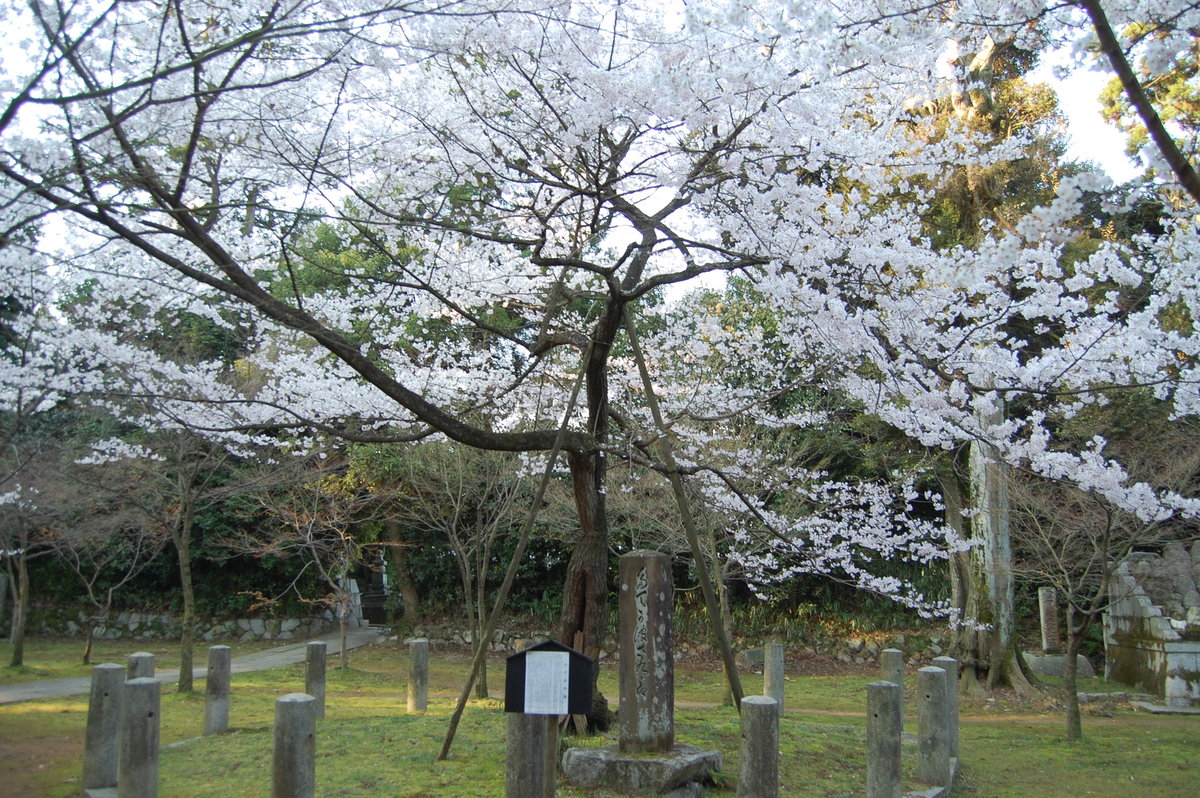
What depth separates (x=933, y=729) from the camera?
650 centimetres

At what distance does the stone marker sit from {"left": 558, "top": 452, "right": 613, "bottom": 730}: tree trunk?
5.52 ft

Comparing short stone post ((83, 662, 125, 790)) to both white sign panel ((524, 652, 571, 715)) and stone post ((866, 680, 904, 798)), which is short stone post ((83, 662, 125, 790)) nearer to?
white sign panel ((524, 652, 571, 715))

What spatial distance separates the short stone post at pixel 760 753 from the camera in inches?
189

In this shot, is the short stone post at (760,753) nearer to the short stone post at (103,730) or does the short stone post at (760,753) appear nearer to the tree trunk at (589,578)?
the tree trunk at (589,578)

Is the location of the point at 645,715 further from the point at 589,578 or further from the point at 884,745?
the point at 884,745

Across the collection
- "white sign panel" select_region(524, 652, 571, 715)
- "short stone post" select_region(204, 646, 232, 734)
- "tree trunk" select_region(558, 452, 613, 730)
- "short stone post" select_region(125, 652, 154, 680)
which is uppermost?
"tree trunk" select_region(558, 452, 613, 730)

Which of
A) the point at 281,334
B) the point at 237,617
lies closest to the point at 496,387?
the point at 281,334

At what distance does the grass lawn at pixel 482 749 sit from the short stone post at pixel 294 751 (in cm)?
107

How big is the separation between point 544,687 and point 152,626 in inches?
653

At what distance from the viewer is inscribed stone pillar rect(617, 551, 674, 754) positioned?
224 inches

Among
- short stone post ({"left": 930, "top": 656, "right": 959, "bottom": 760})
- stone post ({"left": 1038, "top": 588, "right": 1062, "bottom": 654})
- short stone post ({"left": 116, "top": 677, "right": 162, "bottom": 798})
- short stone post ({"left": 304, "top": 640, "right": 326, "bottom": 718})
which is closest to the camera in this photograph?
short stone post ({"left": 116, "top": 677, "right": 162, "bottom": 798})

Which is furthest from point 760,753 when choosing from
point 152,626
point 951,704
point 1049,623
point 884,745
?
point 152,626

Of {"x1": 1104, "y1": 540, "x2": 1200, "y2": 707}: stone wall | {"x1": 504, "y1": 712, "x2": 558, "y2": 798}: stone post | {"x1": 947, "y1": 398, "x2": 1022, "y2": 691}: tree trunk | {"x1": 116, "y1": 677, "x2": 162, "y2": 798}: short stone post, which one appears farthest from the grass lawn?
{"x1": 504, "y1": 712, "x2": 558, "y2": 798}: stone post

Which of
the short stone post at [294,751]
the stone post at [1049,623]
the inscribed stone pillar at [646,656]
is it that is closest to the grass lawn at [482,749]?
the inscribed stone pillar at [646,656]
